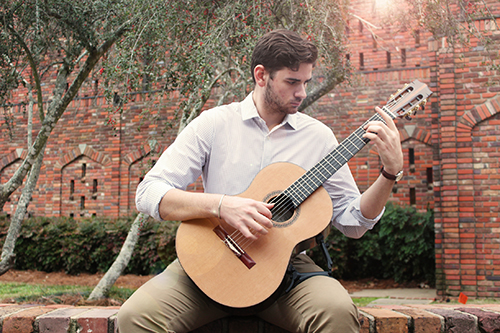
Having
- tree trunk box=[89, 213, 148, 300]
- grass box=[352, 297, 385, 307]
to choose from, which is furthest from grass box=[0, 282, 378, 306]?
tree trunk box=[89, 213, 148, 300]

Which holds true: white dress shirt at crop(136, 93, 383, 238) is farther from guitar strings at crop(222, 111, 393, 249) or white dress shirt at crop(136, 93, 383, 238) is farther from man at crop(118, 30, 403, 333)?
guitar strings at crop(222, 111, 393, 249)

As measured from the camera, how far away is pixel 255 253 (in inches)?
65.1

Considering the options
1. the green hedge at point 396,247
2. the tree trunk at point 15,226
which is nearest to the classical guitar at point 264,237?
the tree trunk at point 15,226

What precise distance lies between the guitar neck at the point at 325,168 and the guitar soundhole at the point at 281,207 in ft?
0.08

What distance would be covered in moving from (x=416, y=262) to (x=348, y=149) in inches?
245

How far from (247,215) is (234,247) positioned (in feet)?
0.46

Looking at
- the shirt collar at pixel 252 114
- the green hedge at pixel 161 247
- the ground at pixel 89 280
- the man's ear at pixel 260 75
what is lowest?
the ground at pixel 89 280

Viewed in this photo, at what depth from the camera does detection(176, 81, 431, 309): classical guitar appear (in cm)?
158

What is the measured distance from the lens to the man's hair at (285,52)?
6.36ft

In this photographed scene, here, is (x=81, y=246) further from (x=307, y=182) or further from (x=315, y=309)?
(x=315, y=309)

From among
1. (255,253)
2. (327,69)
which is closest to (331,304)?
(255,253)

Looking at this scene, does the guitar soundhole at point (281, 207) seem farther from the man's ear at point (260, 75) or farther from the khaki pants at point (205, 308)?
the man's ear at point (260, 75)

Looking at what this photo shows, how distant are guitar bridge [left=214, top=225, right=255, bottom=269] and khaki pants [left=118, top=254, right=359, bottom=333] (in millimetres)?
213

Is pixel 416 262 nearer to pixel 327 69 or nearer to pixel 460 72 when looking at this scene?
pixel 460 72
